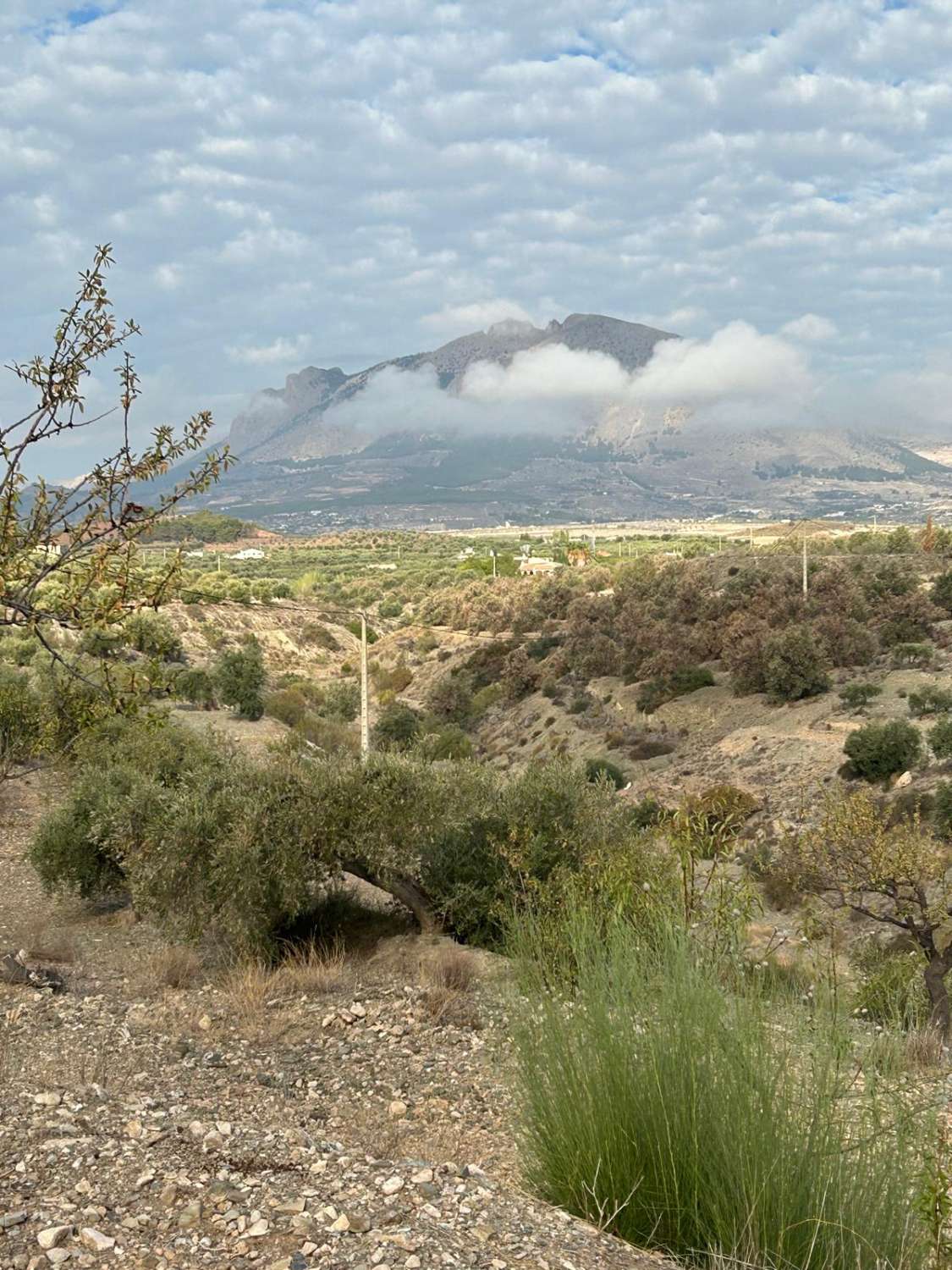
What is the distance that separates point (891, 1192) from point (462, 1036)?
6.59 metres

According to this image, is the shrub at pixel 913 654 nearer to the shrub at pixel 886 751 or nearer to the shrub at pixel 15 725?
the shrub at pixel 886 751

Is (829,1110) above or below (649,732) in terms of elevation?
above

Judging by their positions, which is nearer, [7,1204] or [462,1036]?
[7,1204]

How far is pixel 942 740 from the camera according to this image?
26359 millimetres

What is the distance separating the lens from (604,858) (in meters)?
12.5

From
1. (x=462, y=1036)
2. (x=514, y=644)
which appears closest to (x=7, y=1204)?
(x=462, y=1036)

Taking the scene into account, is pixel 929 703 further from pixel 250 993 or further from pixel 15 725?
pixel 15 725

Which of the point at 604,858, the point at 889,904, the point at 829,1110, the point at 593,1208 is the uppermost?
the point at 829,1110

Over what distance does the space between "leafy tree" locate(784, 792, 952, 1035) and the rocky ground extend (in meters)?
4.87

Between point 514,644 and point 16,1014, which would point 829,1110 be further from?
point 514,644

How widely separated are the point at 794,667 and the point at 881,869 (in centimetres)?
2360

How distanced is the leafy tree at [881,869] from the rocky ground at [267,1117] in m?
4.87

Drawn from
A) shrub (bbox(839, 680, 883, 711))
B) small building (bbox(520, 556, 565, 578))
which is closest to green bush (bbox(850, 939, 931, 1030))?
shrub (bbox(839, 680, 883, 711))

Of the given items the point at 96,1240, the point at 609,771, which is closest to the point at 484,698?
the point at 609,771
